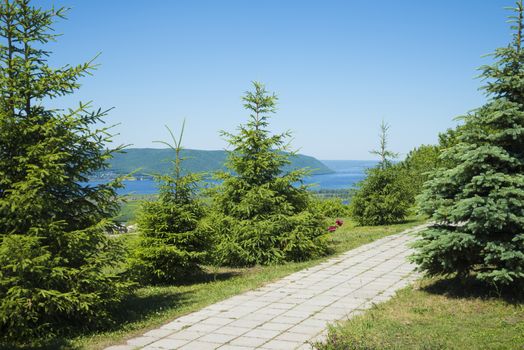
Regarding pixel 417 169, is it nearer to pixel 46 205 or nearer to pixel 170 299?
pixel 170 299

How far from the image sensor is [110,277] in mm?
6961

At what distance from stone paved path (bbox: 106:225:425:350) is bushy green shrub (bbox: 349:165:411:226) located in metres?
8.06

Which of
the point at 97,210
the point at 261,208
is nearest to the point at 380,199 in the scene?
the point at 261,208

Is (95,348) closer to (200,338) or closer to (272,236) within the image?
(200,338)

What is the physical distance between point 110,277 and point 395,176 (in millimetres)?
15619

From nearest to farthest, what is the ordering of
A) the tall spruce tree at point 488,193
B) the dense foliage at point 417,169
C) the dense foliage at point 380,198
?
the tall spruce tree at point 488,193 < the dense foliage at point 380,198 < the dense foliage at point 417,169

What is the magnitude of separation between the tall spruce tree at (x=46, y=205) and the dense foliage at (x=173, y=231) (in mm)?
2564

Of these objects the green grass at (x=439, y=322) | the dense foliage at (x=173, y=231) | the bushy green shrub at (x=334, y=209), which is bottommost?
the bushy green shrub at (x=334, y=209)

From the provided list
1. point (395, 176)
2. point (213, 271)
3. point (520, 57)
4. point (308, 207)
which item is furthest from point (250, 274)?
point (395, 176)

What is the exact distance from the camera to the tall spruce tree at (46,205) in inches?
241

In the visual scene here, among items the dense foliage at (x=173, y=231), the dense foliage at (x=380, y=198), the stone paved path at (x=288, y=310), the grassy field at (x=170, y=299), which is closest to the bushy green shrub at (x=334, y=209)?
the dense foliage at (x=380, y=198)

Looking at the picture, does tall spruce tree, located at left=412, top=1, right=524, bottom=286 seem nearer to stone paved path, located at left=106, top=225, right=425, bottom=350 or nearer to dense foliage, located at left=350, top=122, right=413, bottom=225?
stone paved path, located at left=106, top=225, right=425, bottom=350

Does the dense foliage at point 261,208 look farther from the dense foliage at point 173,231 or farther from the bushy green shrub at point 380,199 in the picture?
the bushy green shrub at point 380,199

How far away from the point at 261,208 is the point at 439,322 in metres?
6.14
